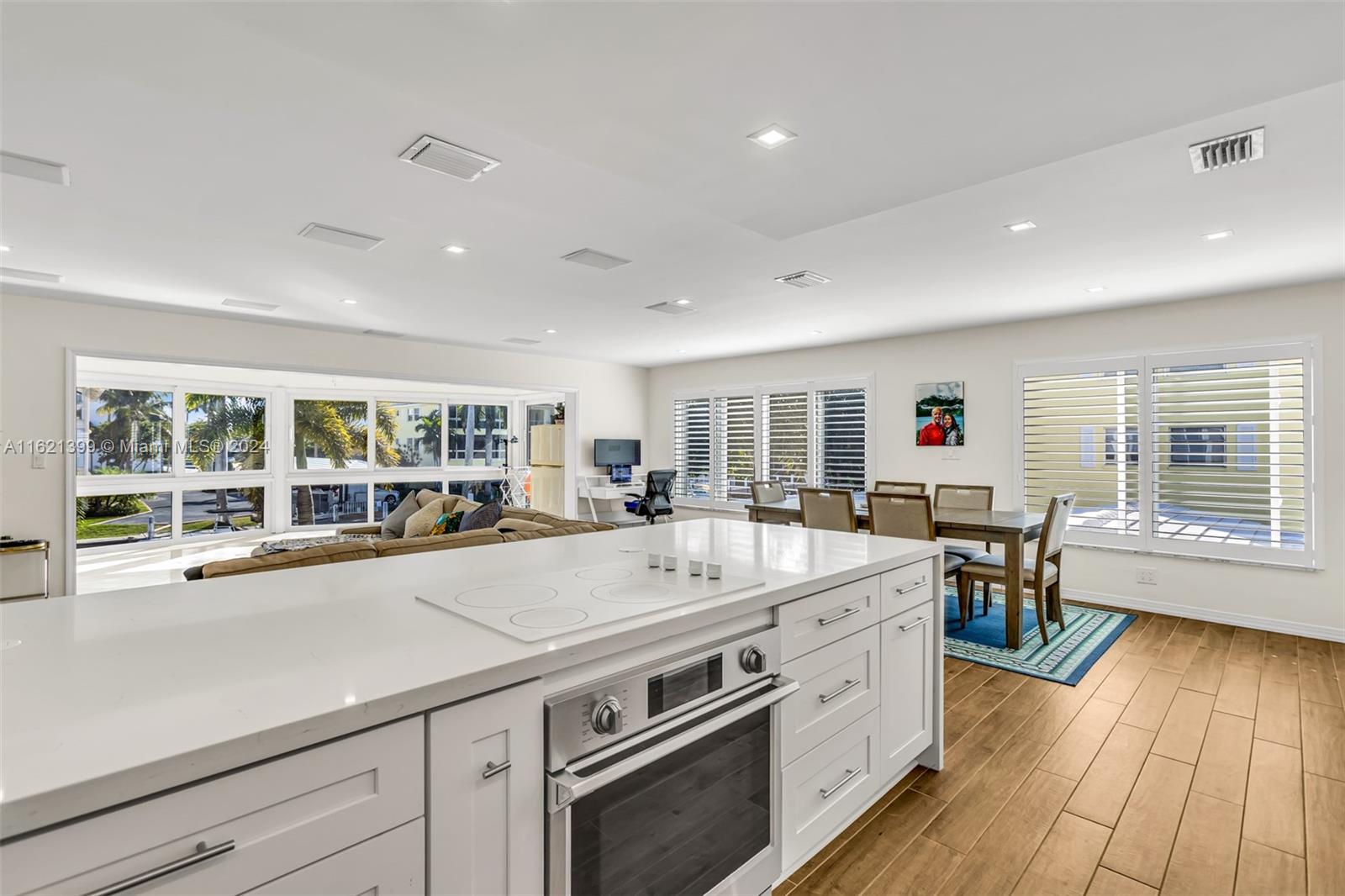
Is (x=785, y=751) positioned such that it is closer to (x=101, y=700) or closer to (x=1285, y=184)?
(x=101, y=700)

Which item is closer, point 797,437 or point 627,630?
point 627,630

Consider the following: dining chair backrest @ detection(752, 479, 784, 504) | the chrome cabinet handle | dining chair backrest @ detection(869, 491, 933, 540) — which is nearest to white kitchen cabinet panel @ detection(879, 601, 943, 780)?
dining chair backrest @ detection(869, 491, 933, 540)

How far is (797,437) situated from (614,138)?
554cm

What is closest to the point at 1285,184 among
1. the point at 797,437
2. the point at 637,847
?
the point at 637,847

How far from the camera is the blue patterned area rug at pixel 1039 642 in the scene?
3.60m

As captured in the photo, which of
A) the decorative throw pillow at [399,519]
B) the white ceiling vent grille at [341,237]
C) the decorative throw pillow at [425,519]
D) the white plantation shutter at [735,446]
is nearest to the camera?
the white ceiling vent grille at [341,237]

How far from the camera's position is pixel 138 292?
4.57 m

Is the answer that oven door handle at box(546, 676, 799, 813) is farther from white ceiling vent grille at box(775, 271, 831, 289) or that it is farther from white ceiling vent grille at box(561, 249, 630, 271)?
white ceiling vent grille at box(775, 271, 831, 289)

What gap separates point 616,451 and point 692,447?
106 centimetres

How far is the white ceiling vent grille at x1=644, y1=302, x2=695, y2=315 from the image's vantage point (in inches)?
197

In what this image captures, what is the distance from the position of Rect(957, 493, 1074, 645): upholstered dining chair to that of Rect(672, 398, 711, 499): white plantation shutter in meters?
4.25

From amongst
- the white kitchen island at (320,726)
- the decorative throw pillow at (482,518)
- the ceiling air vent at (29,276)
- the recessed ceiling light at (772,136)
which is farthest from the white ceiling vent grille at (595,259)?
the ceiling air vent at (29,276)

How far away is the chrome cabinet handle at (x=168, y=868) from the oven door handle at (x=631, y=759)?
0.48m

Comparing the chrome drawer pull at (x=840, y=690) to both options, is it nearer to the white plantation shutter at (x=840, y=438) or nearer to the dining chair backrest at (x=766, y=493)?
the dining chair backrest at (x=766, y=493)
